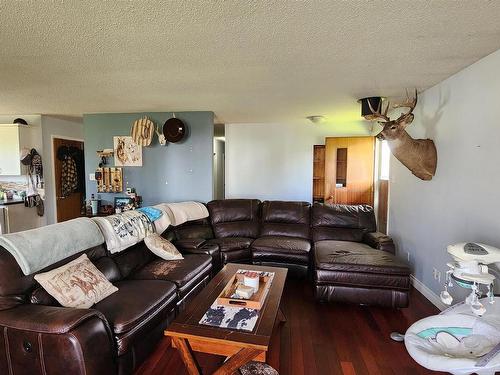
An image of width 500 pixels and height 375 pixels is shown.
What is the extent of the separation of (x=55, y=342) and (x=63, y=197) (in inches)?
190

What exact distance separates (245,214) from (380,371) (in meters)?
2.58

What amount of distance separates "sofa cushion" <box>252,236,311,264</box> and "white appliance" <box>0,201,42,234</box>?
3.92 meters

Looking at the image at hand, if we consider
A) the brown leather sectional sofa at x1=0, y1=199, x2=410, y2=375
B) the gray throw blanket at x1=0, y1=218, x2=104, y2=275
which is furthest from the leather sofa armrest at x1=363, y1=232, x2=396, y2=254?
the gray throw blanket at x1=0, y1=218, x2=104, y2=275

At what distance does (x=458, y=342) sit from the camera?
1.47m

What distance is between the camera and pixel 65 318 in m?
1.51

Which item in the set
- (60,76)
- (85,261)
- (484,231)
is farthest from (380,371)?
(60,76)

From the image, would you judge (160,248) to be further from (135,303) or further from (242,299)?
(242,299)

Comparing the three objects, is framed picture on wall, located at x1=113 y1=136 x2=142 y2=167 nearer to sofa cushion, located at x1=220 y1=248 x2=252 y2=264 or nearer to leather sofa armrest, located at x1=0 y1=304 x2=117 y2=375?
sofa cushion, located at x1=220 y1=248 x2=252 y2=264

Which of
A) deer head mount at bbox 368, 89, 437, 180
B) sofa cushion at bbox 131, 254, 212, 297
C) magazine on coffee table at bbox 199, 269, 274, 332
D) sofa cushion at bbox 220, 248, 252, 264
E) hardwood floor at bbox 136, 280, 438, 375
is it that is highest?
deer head mount at bbox 368, 89, 437, 180

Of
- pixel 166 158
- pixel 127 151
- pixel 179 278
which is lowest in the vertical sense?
pixel 179 278

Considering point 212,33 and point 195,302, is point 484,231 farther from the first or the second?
point 212,33

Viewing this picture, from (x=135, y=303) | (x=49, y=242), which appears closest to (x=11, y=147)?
(x=49, y=242)

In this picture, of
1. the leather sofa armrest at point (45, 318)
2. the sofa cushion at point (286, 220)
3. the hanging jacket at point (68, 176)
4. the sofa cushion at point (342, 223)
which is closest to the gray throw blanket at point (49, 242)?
the leather sofa armrest at point (45, 318)

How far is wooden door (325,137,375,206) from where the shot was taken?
16.1 feet
